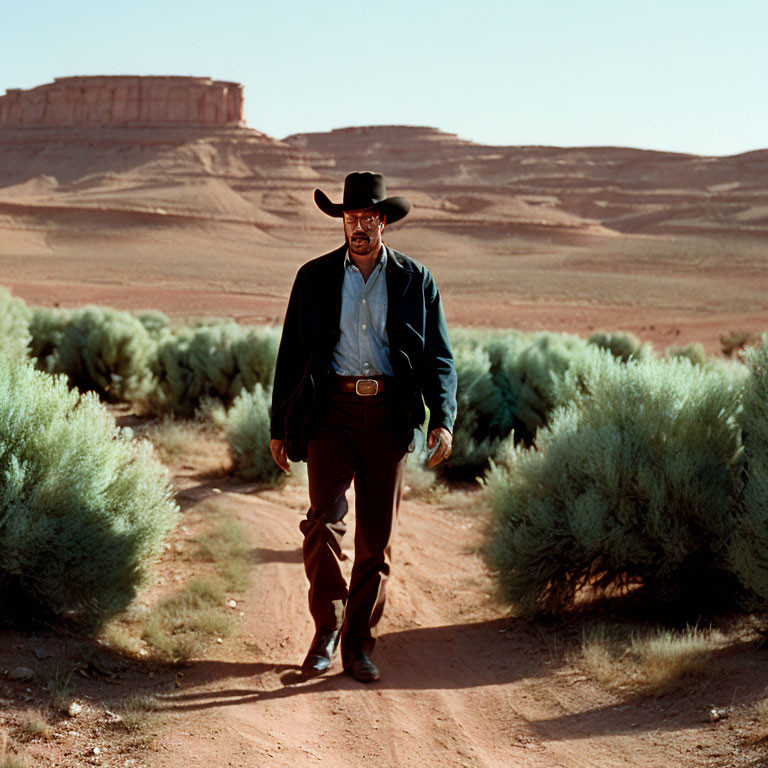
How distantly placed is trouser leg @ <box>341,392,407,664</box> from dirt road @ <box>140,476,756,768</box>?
0.30m

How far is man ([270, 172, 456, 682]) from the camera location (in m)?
4.50

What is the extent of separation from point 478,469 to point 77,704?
6.76 m

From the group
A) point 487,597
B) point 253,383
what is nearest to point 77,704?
point 487,597

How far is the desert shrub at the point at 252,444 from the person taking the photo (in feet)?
29.3

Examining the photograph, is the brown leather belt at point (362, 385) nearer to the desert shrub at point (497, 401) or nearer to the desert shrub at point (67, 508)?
the desert shrub at point (67, 508)

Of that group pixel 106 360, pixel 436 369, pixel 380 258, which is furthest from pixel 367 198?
pixel 106 360

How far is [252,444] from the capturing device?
29.5ft

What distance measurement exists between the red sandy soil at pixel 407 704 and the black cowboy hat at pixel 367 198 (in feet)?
7.76

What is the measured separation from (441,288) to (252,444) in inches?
1778

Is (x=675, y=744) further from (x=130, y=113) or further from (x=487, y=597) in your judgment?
(x=130, y=113)

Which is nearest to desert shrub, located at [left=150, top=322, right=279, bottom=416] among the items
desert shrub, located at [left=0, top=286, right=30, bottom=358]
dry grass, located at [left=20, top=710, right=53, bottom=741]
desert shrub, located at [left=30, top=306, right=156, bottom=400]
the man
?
desert shrub, located at [left=30, top=306, right=156, bottom=400]

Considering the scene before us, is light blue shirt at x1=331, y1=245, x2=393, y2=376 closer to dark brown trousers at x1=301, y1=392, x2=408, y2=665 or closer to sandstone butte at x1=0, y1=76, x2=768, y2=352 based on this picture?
dark brown trousers at x1=301, y1=392, x2=408, y2=665

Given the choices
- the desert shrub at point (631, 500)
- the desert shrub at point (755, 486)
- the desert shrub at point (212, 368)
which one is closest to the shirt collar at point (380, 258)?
the desert shrub at point (631, 500)

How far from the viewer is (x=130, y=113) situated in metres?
122
